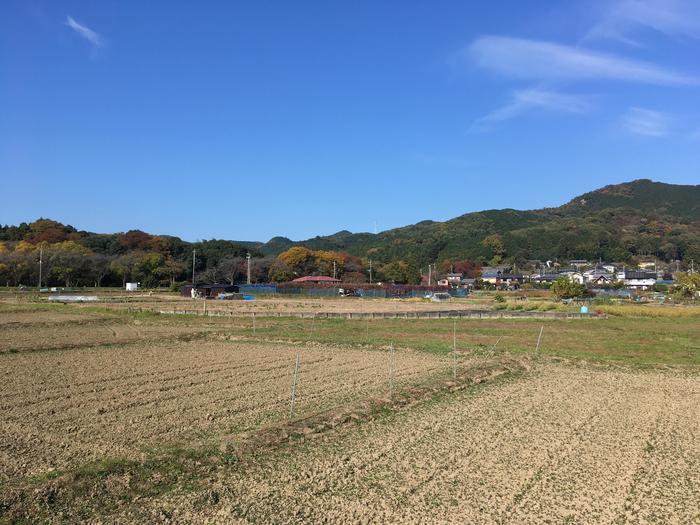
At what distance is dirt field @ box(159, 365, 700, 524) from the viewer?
5887 mm

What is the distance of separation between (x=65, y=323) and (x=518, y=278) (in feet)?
309

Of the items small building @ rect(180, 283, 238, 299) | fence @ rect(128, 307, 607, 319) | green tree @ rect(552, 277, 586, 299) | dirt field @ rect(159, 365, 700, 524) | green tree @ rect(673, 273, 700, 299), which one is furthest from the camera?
green tree @ rect(673, 273, 700, 299)

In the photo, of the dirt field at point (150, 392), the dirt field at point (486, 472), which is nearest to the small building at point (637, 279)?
the dirt field at point (150, 392)

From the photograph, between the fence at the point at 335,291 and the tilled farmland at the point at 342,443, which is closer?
the tilled farmland at the point at 342,443

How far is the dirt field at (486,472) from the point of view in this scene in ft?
19.3

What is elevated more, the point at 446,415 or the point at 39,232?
the point at 39,232

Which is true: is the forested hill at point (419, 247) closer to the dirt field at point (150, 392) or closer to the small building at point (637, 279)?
the small building at point (637, 279)

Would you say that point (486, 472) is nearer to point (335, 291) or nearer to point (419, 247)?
point (335, 291)

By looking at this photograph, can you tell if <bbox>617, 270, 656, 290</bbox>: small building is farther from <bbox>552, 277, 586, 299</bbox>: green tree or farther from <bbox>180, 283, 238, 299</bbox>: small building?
<bbox>180, 283, 238, 299</bbox>: small building

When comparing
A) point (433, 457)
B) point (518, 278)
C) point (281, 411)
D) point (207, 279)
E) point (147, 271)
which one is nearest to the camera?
point (433, 457)

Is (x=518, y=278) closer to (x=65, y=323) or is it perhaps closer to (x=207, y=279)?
(x=207, y=279)

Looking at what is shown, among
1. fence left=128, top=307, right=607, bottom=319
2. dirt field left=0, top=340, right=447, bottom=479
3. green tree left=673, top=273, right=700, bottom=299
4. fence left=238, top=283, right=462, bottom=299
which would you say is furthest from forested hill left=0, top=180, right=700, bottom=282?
dirt field left=0, top=340, right=447, bottom=479

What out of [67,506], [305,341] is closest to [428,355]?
[305,341]

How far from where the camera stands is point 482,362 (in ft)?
56.2
